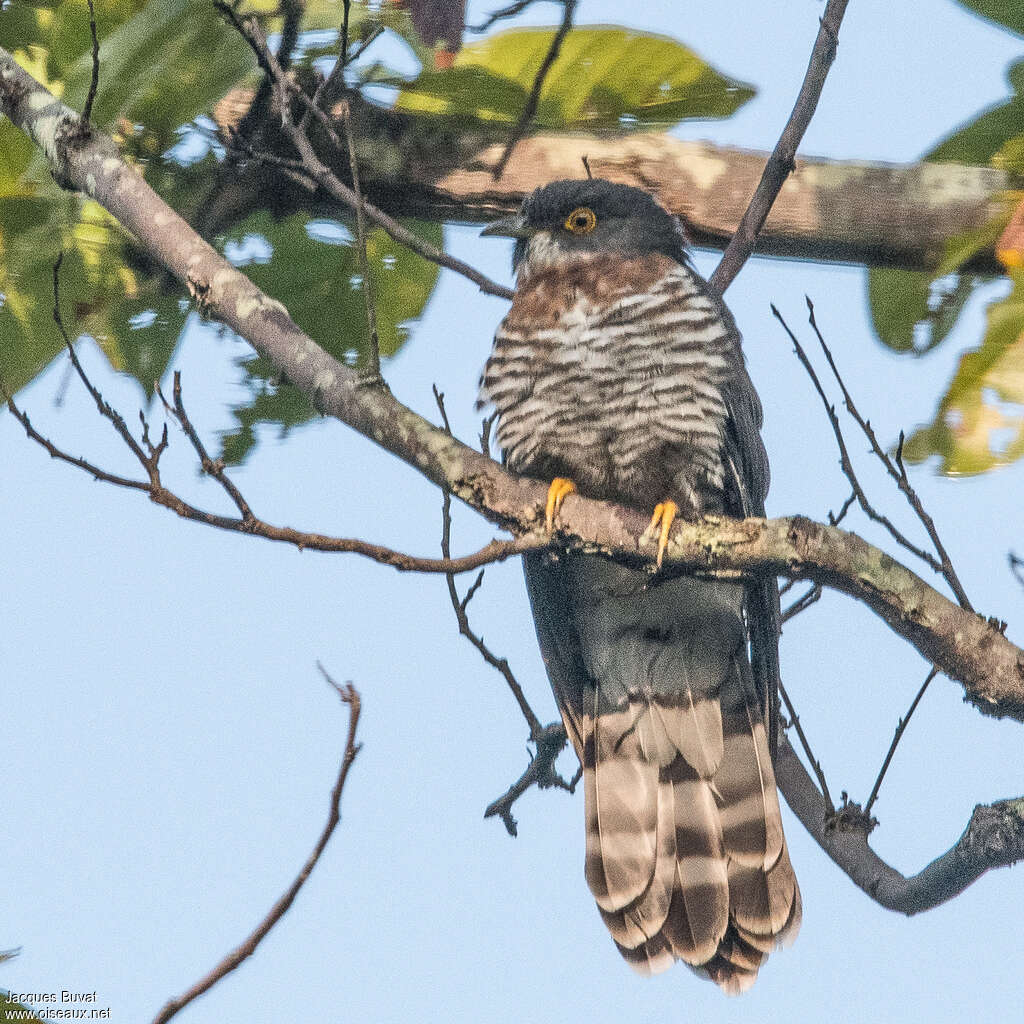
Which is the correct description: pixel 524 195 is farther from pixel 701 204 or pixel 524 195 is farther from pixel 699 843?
pixel 699 843

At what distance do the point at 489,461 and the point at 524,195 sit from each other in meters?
1.44

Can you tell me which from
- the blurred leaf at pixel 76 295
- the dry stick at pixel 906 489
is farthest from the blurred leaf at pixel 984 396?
the blurred leaf at pixel 76 295

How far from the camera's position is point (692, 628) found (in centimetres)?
365

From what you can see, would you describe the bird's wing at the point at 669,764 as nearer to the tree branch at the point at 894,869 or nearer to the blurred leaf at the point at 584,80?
the tree branch at the point at 894,869

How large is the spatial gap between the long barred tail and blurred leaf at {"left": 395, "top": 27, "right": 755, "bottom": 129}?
160 cm

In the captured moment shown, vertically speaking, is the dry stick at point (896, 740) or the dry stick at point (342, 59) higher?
the dry stick at point (342, 59)

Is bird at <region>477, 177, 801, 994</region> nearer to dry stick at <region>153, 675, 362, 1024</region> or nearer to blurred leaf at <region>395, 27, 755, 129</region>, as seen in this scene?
blurred leaf at <region>395, 27, 755, 129</region>

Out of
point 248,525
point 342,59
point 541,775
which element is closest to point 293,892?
point 248,525

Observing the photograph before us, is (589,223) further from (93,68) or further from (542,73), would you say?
(93,68)

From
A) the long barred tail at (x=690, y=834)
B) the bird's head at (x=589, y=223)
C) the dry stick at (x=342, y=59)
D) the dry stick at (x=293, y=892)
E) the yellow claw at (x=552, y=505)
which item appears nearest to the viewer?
the dry stick at (x=293, y=892)

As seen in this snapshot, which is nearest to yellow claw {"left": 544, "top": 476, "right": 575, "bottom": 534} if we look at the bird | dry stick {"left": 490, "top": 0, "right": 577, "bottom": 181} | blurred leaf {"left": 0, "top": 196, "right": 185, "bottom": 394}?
the bird

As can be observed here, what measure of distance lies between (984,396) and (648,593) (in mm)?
1140

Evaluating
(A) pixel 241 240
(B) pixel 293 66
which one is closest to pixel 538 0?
(B) pixel 293 66

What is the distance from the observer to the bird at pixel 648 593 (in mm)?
3244
